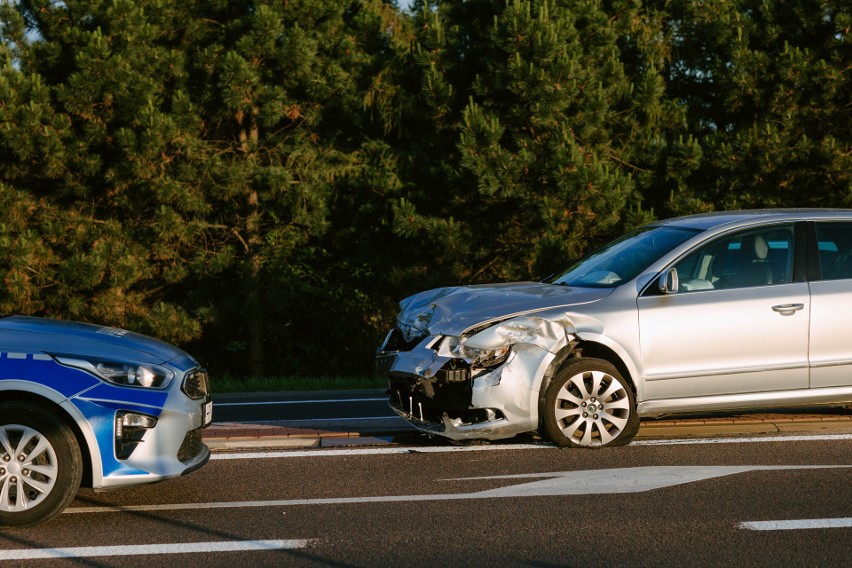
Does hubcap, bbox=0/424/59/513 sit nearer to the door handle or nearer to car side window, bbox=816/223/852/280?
the door handle

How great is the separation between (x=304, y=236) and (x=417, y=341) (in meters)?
13.3

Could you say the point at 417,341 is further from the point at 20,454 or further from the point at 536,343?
the point at 20,454

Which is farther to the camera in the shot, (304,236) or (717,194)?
(304,236)

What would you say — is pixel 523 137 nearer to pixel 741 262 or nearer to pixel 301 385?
pixel 301 385

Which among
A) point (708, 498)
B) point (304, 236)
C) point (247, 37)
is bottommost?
point (708, 498)

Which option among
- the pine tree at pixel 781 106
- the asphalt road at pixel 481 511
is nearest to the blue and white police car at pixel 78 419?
the asphalt road at pixel 481 511

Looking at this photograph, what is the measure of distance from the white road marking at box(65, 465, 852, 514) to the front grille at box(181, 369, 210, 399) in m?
0.62

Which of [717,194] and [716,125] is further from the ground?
[716,125]

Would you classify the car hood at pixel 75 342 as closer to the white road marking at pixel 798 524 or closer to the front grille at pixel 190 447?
the front grille at pixel 190 447

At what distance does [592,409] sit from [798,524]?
221cm

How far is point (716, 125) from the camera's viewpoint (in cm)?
2061

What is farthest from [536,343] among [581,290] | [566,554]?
[566,554]

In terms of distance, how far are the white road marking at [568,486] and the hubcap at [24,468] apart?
1.65 ft

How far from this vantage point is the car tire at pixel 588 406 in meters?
7.47
